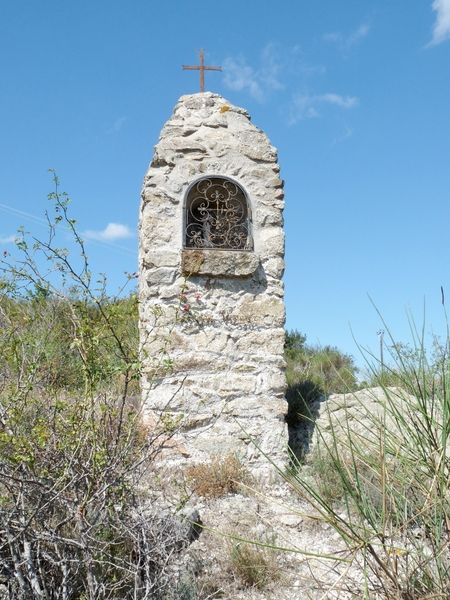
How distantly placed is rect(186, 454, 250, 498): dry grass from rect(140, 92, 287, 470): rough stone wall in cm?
19

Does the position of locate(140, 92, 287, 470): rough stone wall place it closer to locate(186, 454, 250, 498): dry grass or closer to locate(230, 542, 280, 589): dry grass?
locate(186, 454, 250, 498): dry grass

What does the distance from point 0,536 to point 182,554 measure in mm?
1056

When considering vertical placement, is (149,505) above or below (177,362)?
below

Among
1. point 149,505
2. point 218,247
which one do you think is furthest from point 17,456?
point 218,247

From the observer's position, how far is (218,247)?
6.12m

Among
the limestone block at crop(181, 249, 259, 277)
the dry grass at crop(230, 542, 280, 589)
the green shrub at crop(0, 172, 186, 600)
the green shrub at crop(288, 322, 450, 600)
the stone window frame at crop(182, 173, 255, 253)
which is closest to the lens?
the green shrub at crop(288, 322, 450, 600)

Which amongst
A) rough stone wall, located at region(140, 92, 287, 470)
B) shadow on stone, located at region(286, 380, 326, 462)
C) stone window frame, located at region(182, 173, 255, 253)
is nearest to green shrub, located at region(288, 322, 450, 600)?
rough stone wall, located at region(140, 92, 287, 470)

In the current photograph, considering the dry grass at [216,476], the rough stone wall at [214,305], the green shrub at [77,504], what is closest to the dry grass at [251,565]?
the green shrub at [77,504]

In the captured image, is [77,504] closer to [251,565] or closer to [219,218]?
[251,565]

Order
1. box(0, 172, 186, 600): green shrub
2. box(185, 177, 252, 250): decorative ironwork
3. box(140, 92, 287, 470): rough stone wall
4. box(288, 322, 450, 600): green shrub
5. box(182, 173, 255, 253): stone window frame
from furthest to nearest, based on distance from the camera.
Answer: box(185, 177, 252, 250): decorative ironwork
box(182, 173, 255, 253): stone window frame
box(140, 92, 287, 470): rough stone wall
box(0, 172, 186, 600): green shrub
box(288, 322, 450, 600): green shrub

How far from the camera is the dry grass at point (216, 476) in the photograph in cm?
507

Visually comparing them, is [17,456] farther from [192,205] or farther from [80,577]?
[192,205]

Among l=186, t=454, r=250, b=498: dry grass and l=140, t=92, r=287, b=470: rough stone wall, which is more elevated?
l=140, t=92, r=287, b=470: rough stone wall

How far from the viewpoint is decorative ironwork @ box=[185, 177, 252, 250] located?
6.05 metres
